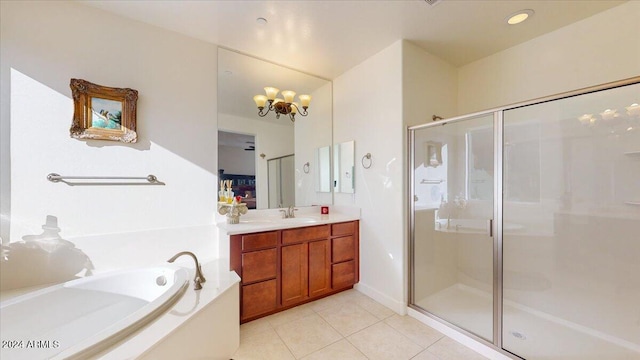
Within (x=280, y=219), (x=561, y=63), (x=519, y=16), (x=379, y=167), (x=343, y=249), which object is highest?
(x=519, y=16)

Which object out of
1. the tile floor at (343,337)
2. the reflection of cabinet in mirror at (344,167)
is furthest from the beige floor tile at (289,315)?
the reflection of cabinet in mirror at (344,167)

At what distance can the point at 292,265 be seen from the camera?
2396 mm

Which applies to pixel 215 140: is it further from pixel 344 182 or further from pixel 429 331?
pixel 429 331

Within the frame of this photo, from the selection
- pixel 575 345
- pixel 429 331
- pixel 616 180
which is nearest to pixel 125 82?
pixel 429 331

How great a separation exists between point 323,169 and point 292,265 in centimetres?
133

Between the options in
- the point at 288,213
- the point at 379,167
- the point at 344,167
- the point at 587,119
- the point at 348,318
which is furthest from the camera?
the point at 344,167

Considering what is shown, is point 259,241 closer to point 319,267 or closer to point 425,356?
point 319,267

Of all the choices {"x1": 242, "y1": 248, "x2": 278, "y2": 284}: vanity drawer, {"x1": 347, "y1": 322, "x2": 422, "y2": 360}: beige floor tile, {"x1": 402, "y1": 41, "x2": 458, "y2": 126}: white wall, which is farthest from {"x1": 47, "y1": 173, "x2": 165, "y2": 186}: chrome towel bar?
{"x1": 402, "y1": 41, "x2": 458, "y2": 126}: white wall

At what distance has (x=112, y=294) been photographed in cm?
176

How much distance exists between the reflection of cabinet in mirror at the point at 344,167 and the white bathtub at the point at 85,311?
1929mm

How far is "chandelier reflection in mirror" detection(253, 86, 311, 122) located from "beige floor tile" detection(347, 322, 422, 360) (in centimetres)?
242

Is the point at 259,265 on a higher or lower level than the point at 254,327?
higher

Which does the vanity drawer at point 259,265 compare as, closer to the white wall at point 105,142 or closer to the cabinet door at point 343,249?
the white wall at point 105,142

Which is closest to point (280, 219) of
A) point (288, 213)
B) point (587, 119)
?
point (288, 213)
